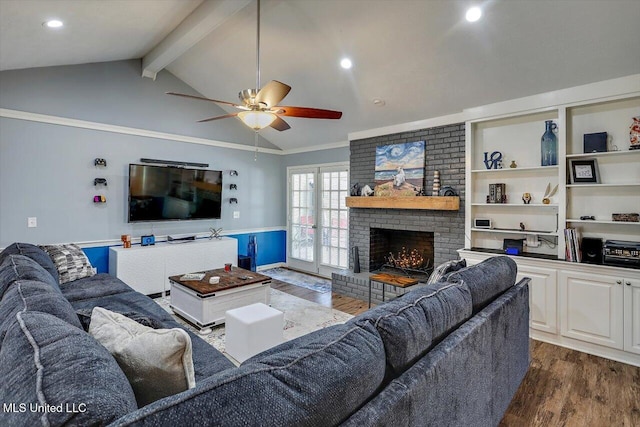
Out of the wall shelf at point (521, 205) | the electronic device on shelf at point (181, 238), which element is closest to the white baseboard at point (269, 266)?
the electronic device on shelf at point (181, 238)

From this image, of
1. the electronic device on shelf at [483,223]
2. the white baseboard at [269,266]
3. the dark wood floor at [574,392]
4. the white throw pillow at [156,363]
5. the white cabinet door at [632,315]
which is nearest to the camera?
the white throw pillow at [156,363]

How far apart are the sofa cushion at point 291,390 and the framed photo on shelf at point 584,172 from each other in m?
3.21

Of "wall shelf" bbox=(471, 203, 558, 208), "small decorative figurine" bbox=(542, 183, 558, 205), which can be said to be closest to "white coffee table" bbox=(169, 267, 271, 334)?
"wall shelf" bbox=(471, 203, 558, 208)

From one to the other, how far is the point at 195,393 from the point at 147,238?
4587 millimetres

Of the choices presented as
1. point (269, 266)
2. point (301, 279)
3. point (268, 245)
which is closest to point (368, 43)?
point (301, 279)

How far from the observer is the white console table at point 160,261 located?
431 centimetres

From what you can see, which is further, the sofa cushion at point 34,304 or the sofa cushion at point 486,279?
the sofa cushion at point 486,279

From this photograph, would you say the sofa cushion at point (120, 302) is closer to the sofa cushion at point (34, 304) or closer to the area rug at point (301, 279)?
the sofa cushion at point (34, 304)

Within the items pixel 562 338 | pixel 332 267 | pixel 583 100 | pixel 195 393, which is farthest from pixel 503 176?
pixel 195 393

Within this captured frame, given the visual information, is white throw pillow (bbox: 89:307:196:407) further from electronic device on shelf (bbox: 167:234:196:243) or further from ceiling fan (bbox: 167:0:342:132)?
electronic device on shelf (bbox: 167:234:196:243)

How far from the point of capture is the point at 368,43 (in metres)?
3.31

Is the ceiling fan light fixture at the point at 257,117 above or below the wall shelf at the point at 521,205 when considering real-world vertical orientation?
above

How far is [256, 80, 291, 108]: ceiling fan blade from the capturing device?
8.26 ft

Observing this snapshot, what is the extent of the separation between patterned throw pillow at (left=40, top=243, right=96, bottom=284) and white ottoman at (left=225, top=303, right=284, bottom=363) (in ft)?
6.57
